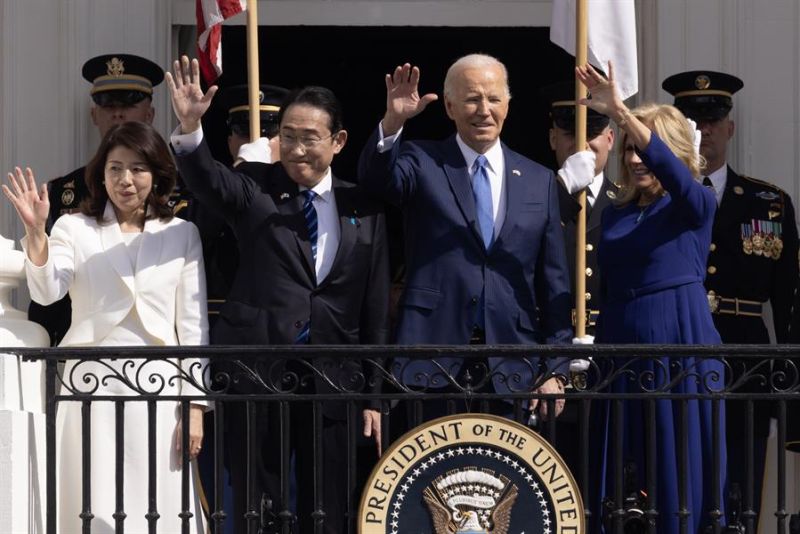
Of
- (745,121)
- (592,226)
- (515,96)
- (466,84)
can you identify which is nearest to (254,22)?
(466,84)

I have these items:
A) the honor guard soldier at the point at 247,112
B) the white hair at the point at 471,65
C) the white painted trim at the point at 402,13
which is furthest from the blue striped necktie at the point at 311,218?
the white painted trim at the point at 402,13

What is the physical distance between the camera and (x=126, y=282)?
24.5 ft

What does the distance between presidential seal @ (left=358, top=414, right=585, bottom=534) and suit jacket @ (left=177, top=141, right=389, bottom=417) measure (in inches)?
20.8

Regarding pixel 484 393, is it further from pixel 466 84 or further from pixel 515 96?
pixel 515 96

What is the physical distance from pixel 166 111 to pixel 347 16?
3.22ft

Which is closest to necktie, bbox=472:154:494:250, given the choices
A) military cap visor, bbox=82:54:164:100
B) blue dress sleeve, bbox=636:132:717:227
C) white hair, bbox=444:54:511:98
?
white hair, bbox=444:54:511:98

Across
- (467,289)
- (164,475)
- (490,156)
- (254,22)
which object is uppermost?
(254,22)

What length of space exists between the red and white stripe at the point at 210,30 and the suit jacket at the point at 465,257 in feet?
4.16

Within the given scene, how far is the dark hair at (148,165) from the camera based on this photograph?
7.55 metres

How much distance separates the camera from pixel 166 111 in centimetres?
941

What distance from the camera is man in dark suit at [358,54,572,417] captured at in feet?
24.0

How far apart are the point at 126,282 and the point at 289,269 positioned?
1.94 ft

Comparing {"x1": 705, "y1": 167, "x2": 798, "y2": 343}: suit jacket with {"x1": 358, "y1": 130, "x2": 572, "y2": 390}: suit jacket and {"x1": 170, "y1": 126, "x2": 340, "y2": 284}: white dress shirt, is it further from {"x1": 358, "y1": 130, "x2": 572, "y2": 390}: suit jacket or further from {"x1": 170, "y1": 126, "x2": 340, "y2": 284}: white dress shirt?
{"x1": 170, "y1": 126, "x2": 340, "y2": 284}: white dress shirt

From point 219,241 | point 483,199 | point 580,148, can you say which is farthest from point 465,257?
point 219,241
